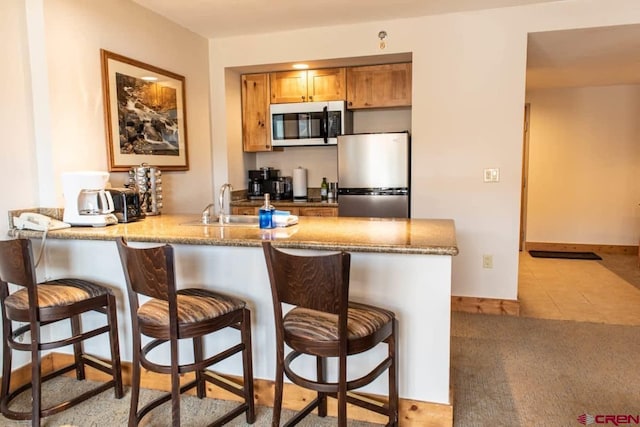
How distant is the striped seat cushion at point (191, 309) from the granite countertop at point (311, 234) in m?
0.25

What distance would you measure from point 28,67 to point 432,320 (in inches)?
101

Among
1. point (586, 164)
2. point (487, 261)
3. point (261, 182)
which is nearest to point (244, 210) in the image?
point (261, 182)

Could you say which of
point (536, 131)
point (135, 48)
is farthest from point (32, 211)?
point (536, 131)

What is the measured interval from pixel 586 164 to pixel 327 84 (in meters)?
3.96

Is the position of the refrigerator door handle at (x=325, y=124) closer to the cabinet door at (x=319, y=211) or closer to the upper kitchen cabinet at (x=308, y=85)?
the upper kitchen cabinet at (x=308, y=85)

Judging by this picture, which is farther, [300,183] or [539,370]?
[300,183]

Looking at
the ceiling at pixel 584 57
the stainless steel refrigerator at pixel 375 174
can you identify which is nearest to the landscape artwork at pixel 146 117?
the stainless steel refrigerator at pixel 375 174

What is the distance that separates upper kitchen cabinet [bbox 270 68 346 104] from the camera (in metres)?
4.09

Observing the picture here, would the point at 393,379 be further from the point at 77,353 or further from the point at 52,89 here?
the point at 52,89

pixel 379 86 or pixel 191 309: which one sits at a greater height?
pixel 379 86

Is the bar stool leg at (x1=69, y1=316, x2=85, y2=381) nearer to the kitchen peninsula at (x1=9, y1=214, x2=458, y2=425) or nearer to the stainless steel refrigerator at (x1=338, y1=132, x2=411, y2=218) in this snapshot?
the kitchen peninsula at (x1=9, y1=214, x2=458, y2=425)

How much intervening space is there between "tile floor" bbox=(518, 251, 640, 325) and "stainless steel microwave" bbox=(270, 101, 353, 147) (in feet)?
7.46

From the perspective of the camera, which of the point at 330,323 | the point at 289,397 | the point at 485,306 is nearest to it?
the point at 330,323

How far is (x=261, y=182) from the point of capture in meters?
4.57
